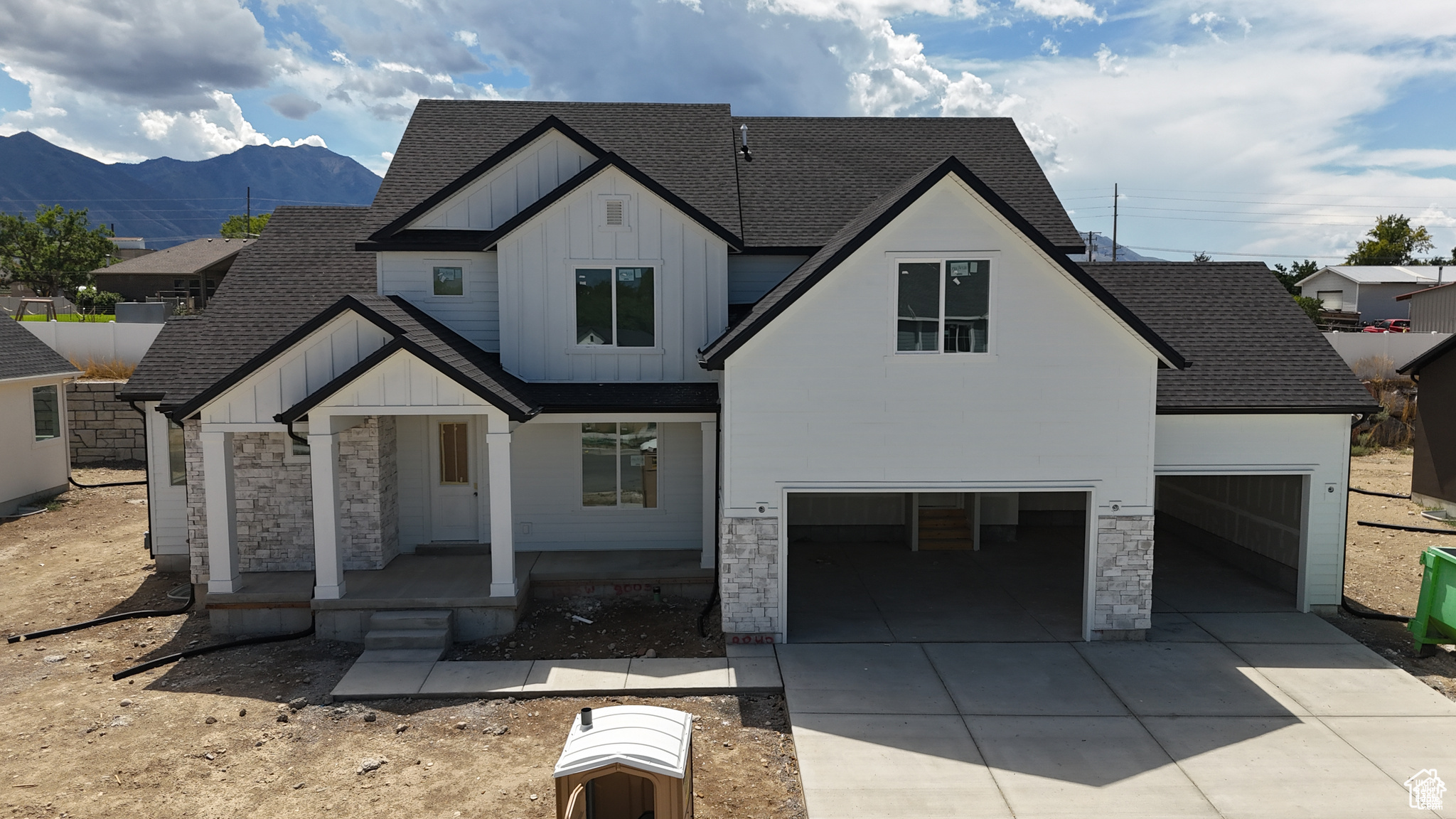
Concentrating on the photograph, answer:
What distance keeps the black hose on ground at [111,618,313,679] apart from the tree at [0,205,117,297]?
193ft

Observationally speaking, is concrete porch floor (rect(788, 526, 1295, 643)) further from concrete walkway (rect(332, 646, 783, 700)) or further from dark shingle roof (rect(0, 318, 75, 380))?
dark shingle roof (rect(0, 318, 75, 380))

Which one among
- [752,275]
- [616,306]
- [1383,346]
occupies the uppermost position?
[752,275]

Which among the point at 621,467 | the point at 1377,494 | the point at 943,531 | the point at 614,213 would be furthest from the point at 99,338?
the point at 1377,494

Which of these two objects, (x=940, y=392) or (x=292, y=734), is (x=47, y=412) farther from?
(x=940, y=392)

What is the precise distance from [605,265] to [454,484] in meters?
4.38

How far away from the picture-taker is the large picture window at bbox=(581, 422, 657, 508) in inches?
571

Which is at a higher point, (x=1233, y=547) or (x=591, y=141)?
(x=591, y=141)

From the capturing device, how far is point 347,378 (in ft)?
37.7

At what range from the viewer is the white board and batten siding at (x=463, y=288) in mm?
14281

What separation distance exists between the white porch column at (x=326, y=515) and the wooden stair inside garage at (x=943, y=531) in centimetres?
988

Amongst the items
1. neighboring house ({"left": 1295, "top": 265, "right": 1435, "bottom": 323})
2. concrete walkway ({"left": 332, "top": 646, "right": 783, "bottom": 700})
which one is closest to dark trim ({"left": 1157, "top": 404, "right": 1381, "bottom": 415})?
concrete walkway ({"left": 332, "top": 646, "right": 783, "bottom": 700})

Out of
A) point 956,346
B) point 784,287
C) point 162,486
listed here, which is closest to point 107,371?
point 162,486

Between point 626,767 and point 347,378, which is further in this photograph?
point 347,378

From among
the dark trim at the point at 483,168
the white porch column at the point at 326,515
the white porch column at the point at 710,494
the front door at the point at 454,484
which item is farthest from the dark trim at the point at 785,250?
the white porch column at the point at 326,515
